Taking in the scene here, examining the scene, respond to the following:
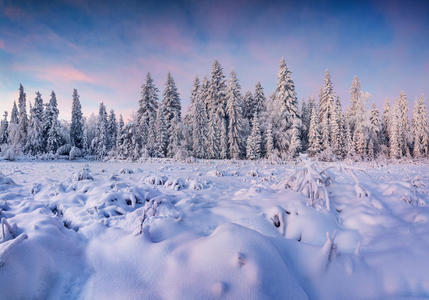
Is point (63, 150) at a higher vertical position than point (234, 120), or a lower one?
lower

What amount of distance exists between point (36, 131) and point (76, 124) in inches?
335

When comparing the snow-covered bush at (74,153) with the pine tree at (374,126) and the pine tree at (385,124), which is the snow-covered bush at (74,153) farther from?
the pine tree at (385,124)

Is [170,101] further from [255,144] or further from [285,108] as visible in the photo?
[285,108]

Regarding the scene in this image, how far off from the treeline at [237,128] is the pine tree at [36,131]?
0.35 ft

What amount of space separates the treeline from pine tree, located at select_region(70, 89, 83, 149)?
2801 mm

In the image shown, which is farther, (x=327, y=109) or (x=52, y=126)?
(x=52, y=126)

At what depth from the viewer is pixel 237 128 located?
2580 cm

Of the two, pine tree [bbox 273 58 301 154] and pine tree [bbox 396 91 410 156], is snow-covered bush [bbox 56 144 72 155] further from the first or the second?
pine tree [bbox 396 91 410 156]

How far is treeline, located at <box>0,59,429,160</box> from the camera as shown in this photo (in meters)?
24.2

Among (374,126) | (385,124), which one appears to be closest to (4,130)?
(374,126)

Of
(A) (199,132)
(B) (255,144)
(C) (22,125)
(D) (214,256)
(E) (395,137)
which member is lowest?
(D) (214,256)

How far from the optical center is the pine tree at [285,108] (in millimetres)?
24703

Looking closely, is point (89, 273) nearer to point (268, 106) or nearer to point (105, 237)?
Answer: point (105, 237)

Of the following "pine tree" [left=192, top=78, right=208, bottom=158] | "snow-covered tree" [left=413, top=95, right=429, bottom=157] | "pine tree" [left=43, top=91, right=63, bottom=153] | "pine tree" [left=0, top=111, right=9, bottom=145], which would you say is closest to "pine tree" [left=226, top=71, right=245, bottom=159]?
"pine tree" [left=192, top=78, right=208, bottom=158]
